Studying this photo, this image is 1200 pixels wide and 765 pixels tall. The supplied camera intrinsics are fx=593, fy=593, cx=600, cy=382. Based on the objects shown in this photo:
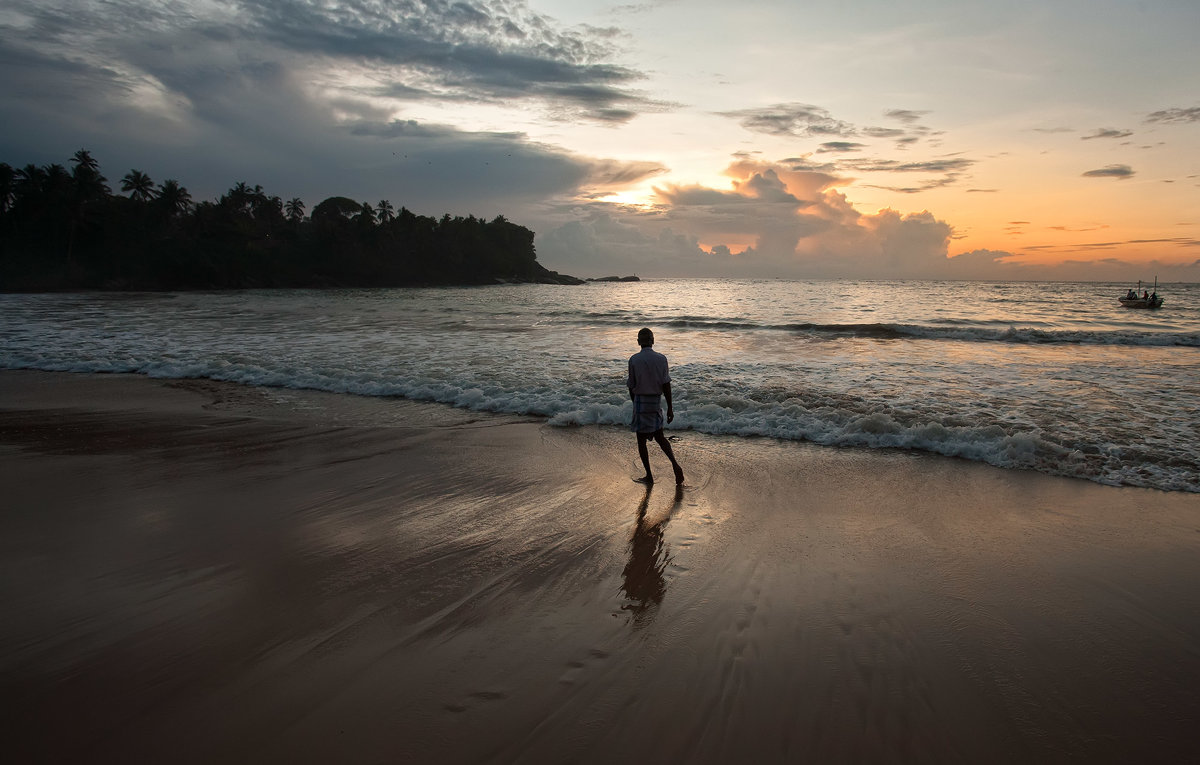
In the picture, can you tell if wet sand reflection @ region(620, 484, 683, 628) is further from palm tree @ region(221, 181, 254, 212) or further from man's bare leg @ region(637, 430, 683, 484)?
palm tree @ region(221, 181, 254, 212)

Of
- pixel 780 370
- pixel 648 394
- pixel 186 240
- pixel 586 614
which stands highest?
pixel 186 240

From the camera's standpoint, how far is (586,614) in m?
3.89

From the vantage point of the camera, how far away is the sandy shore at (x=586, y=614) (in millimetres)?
2838

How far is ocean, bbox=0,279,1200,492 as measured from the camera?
8.09 meters

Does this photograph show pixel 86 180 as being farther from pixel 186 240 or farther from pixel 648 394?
pixel 648 394

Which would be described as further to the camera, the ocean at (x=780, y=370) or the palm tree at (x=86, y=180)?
the palm tree at (x=86, y=180)

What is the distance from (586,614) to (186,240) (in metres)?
86.0

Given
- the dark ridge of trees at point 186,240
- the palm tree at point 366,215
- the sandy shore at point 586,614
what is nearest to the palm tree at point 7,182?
the dark ridge of trees at point 186,240

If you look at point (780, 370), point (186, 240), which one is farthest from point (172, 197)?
point (780, 370)

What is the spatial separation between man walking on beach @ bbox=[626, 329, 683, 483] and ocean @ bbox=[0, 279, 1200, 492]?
2419 mm

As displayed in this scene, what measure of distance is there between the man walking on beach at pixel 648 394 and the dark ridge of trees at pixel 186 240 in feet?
241

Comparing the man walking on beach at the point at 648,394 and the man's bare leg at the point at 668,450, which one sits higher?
the man walking on beach at the point at 648,394

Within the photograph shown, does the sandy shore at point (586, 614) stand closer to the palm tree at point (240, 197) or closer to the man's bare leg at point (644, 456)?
the man's bare leg at point (644, 456)

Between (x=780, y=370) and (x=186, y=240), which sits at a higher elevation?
(x=186, y=240)
